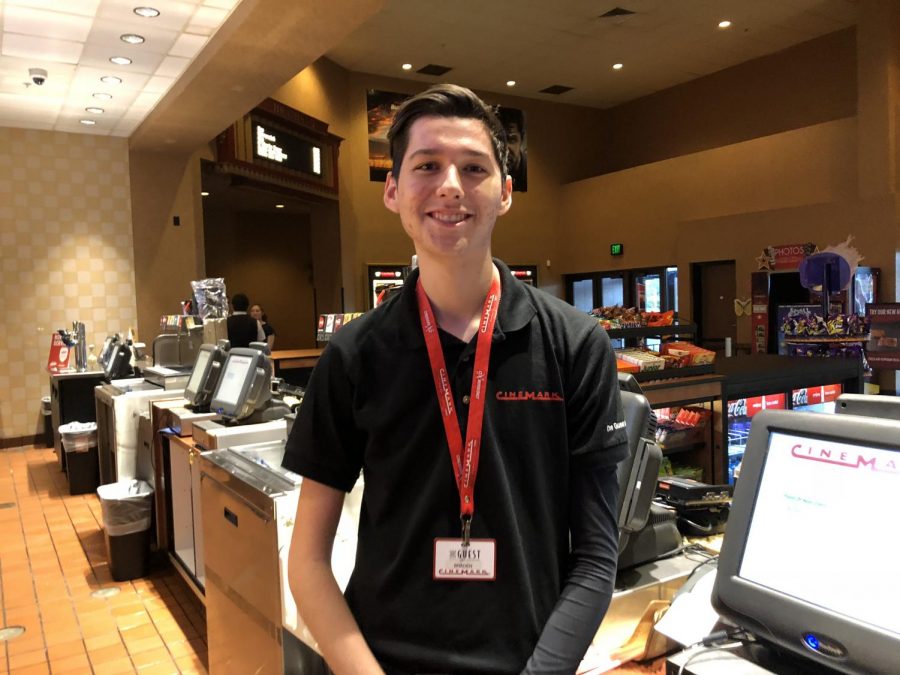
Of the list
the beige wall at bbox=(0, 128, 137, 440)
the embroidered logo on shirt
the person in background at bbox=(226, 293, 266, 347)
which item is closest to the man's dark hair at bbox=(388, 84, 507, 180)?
the embroidered logo on shirt

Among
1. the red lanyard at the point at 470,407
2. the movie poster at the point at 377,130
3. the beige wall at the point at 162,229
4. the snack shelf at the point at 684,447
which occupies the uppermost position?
the movie poster at the point at 377,130

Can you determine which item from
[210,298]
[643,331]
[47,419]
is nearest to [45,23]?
[210,298]

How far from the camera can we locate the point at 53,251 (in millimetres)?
7918

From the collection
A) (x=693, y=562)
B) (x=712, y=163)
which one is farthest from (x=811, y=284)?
(x=693, y=562)

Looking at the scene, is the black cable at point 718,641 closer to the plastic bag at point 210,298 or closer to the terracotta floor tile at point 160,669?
the terracotta floor tile at point 160,669

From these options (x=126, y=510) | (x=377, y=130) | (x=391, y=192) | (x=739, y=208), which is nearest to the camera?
(x=391, y=192)

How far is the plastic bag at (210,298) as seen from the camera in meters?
4.95

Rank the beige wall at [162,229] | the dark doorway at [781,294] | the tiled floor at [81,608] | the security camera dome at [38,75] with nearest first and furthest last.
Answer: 1. the tiled floor at [81,608]
2. the security camera dome at [38,75]
3. the beige wall at [162,229]
4. the dark doorway at [781,294]

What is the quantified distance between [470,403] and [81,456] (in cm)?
541

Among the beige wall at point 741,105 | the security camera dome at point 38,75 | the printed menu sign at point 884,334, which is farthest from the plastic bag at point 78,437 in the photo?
the beige wall at point 741,105

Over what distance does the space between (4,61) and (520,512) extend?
655cm

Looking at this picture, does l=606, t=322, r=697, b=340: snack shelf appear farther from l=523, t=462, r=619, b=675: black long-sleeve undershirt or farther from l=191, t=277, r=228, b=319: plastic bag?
l=191, t=277, r=228, b=319: plastic bag

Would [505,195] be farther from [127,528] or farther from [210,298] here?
[210,298]

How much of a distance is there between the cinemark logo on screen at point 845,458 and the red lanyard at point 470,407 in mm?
474
